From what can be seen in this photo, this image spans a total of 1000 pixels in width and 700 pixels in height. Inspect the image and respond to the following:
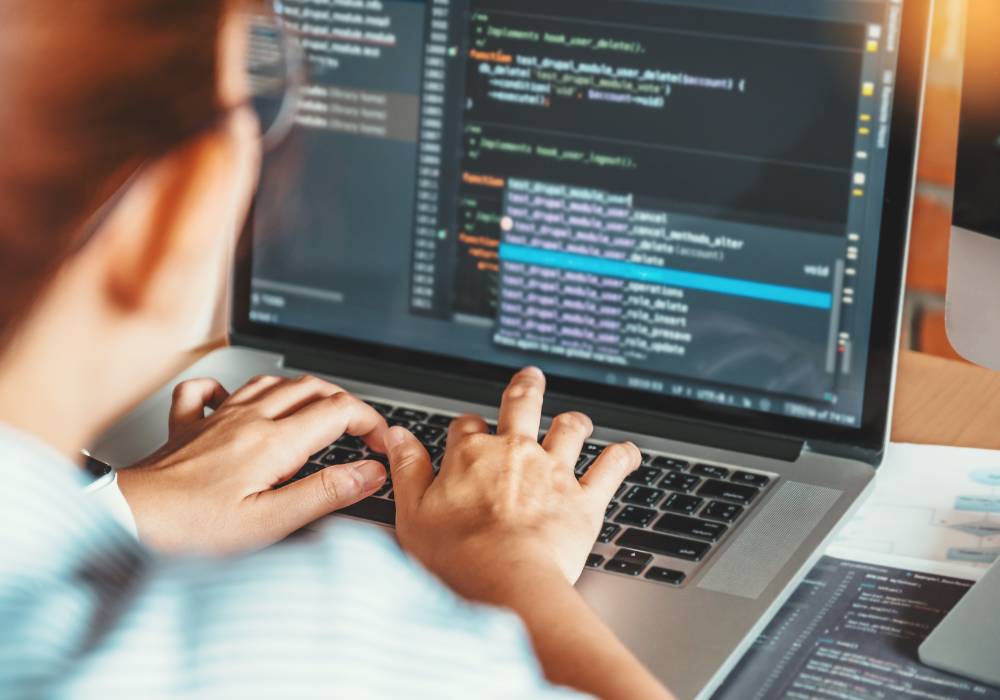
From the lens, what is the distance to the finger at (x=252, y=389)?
0.95 m

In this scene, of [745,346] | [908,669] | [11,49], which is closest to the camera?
[11,49]

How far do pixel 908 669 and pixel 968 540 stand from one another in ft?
0.54

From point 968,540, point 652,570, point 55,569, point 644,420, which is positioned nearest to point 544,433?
point 644,420

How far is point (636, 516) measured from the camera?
83cm

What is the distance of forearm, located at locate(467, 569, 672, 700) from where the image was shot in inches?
22.9

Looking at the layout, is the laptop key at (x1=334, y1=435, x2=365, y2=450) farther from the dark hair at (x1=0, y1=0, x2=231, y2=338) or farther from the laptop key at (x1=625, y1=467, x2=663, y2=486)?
the dark hair at (x1=0, y1=0, x2=231, y2=338)

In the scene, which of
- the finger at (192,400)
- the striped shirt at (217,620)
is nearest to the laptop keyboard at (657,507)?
the finger at (192,400)

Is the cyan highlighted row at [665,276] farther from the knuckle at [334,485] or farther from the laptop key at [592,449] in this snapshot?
the knuckle at [334,485]

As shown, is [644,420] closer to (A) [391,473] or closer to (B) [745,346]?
(B) [745,346]

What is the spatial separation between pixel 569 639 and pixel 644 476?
0.29 meters

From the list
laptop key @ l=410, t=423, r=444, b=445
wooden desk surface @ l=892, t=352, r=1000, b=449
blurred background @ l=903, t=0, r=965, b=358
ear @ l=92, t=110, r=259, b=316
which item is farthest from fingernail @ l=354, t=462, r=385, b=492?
blurred background @ l=903, t=0, r=965, b=358

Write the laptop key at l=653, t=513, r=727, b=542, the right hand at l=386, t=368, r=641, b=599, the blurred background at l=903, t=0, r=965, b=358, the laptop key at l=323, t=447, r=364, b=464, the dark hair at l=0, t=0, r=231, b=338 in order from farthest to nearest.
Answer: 1. the blurred background at l=903, t=0, r=965, b=358
2. the laptop key at l=323, t=447, r=364, b=464
3. the laptop key at l=653, t=513, r=727, b=542
4. the right hand at l=386, t=368, r=641, b=599
5. the dark hair at l=0, t=0, r=231, b=338

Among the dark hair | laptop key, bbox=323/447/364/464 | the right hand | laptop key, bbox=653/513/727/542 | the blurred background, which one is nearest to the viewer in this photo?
the dark hair

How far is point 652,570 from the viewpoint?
0.78 meters
